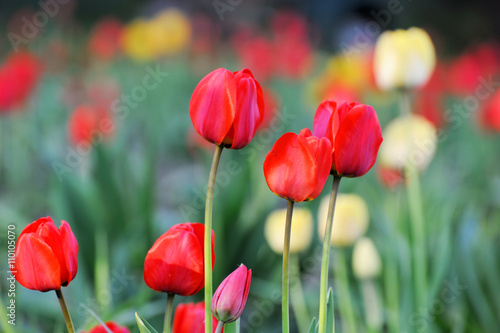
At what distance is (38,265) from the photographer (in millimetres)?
444

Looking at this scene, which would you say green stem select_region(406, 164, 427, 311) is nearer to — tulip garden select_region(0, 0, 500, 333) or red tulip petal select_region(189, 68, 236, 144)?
tulip garden select_region(0, 0, 500, 333)

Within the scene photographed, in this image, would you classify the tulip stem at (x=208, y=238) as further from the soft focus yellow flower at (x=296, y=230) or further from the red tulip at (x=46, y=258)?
the soft focus yellow flower at (x=296, y=230)

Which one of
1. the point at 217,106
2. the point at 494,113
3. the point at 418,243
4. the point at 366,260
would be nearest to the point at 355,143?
the point at 217,106

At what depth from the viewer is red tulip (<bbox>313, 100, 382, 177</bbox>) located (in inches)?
18.2

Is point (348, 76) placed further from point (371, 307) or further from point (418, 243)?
point (418, 243)

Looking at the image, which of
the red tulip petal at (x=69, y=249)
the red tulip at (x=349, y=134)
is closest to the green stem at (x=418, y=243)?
the red tulip at (x=349, y=134)

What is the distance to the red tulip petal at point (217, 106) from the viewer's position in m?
0.45

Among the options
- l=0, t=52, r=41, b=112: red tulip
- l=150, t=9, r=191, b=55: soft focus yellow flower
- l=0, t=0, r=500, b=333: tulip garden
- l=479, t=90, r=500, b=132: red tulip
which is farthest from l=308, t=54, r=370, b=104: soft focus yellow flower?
l=150, t=9, r=191, b=55: soft focus yellow flower

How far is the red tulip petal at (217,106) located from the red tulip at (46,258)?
14cm

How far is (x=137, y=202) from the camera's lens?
1518 mm

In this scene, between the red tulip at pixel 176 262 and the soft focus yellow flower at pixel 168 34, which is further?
the soft focus yellow flower at pixel 168 34

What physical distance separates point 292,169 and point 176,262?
0.12m

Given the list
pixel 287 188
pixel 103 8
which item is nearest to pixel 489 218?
pixel 287 188

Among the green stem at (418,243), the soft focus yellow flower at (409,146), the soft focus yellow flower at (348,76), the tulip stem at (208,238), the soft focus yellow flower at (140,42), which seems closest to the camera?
the tulip stem at (208,238)
